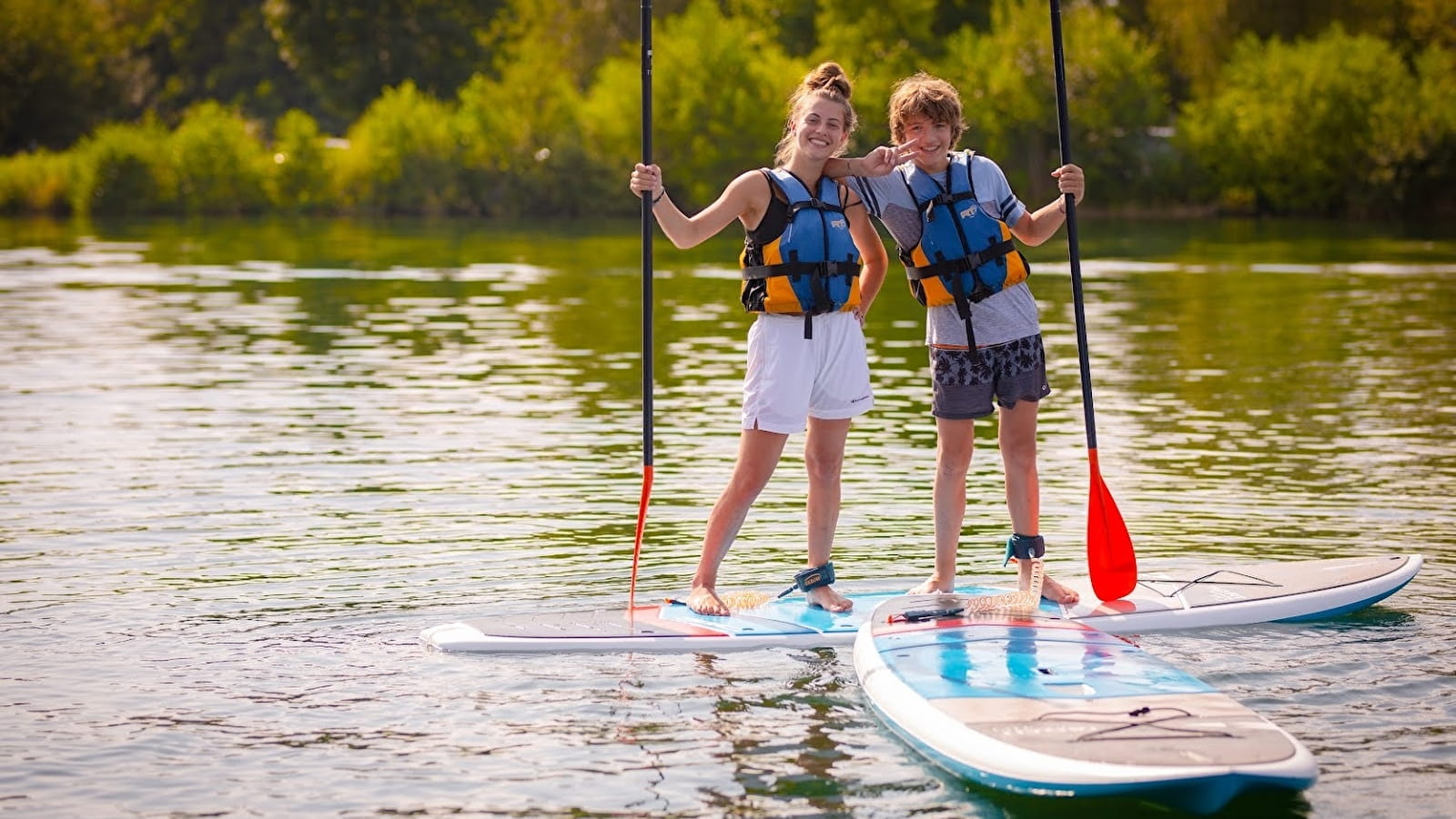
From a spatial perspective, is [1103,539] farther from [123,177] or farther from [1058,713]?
[123,177]

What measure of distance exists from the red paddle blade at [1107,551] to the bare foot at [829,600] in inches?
40.3

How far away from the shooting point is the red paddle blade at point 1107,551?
789 centimetres

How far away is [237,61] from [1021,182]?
4669 cm

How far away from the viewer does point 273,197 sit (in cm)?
6975

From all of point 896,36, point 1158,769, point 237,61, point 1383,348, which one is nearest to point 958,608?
point 1158,769

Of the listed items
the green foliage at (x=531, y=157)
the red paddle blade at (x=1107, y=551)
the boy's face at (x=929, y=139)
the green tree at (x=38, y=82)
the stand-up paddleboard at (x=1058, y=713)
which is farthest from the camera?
the green tree at (x=38, y=82)

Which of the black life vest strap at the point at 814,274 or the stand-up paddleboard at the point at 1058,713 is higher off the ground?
the black life vest strap at the point at 814,274

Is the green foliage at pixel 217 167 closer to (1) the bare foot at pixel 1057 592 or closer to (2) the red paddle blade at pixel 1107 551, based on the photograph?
(1) the bare foot at pixel 1057 592

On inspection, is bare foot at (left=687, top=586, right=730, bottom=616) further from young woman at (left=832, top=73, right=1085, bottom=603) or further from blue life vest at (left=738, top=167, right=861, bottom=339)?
blue life vest at (left=738, top=167, right=861, bottom=339)

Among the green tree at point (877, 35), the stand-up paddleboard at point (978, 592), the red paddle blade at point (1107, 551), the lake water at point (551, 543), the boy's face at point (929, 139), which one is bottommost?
the lake water at point (551, 543)

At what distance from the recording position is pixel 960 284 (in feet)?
25.3

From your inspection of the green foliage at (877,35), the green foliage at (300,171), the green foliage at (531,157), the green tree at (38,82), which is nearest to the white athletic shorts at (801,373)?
the green foliage at (531,157)

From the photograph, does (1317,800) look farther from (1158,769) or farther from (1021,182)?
(1021,182)

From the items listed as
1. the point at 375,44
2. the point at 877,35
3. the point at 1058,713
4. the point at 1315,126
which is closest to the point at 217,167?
the point at 375,44
